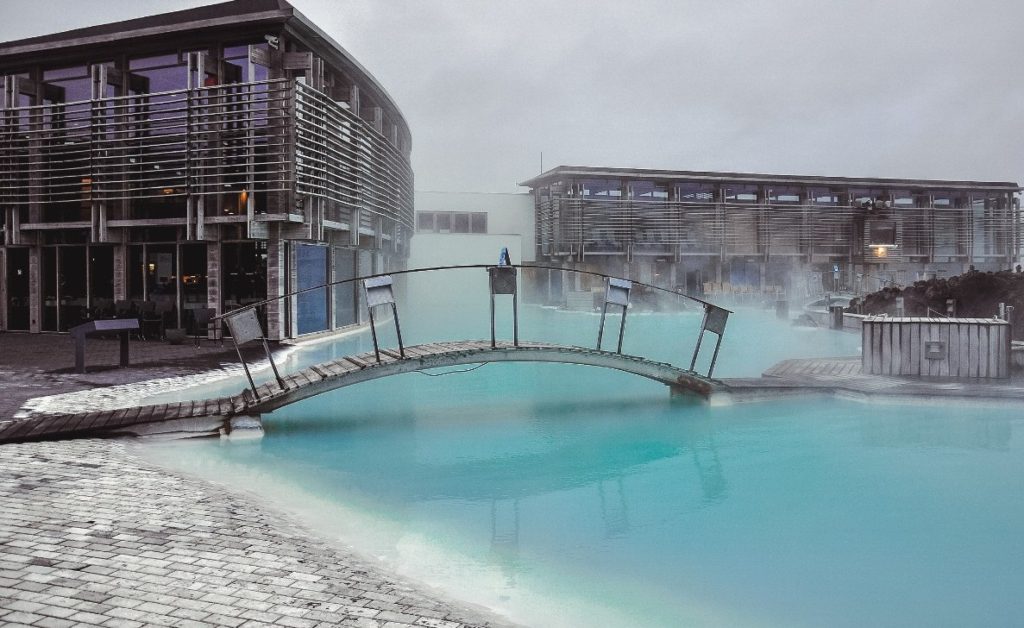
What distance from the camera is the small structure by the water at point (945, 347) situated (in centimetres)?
1264

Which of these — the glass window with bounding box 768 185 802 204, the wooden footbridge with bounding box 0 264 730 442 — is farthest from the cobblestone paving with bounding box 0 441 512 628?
the glass window with bounding box 768 185 802 204

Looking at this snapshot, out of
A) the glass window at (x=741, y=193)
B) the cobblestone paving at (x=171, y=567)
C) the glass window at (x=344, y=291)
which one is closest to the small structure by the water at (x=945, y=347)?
the cobblestone paving at (x=171, y=567)

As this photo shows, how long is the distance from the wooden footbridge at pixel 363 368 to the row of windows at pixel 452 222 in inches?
1281

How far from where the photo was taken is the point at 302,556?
5.04 metres

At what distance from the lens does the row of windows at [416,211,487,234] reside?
43844 mm

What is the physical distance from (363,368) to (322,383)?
22.2 inches

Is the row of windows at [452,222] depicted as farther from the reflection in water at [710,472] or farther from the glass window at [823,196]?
the reflection in water at [710,472]

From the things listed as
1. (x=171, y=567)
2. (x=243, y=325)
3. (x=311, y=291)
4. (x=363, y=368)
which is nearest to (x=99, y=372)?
(x=243, y=325)

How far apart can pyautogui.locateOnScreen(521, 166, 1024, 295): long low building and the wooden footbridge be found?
2979 cm

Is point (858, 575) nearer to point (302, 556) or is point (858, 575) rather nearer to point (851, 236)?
point (302, 556)

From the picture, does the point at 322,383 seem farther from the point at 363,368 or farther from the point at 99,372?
the point at 99,372

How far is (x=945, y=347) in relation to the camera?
12.8 meters

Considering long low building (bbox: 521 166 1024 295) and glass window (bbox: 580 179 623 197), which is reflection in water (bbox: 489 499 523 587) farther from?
glass window (bbox: 580 179 623 197)

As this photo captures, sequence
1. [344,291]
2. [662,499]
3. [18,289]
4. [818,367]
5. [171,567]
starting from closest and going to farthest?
[171,567] → [662,499] → [818,367] → [18,289] → [344,291]
